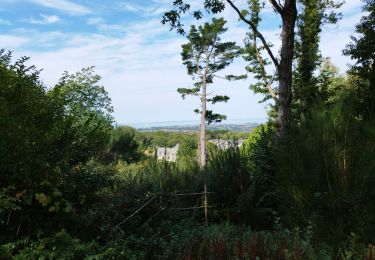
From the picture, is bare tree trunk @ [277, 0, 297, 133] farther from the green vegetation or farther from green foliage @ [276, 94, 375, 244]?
green foliage @ [276, 94, 375, 244]

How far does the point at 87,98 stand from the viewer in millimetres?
37094

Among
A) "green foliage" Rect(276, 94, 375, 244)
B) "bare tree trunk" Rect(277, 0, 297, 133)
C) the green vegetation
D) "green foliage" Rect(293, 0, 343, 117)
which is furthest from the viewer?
"green foliage" Rect(293, 0, 343, 117)

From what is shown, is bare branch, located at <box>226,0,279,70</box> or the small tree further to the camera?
the small tree

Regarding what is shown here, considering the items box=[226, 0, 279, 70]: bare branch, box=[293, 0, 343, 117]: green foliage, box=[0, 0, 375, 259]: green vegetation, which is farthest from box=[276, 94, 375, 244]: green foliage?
box=[293, 0, 343, 117]: green foliage

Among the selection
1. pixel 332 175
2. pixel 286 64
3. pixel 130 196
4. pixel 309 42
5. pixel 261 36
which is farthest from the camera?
pixel 309 42

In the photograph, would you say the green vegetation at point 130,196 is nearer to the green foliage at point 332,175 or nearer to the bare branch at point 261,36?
the green foliage at point 332,175

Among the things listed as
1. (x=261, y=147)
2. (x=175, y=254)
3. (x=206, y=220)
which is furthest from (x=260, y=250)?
(x=261, y=147)

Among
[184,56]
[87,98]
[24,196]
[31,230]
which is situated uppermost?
[184,56]

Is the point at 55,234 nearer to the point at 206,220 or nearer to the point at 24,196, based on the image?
the point at 24,196

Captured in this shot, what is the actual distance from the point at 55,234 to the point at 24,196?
0.47 meters

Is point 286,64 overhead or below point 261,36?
below

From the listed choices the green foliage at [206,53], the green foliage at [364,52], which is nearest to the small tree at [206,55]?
the green foliage at [206,53]

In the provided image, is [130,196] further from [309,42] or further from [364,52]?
[309,42]

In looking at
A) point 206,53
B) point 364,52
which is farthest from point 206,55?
point 364,52
